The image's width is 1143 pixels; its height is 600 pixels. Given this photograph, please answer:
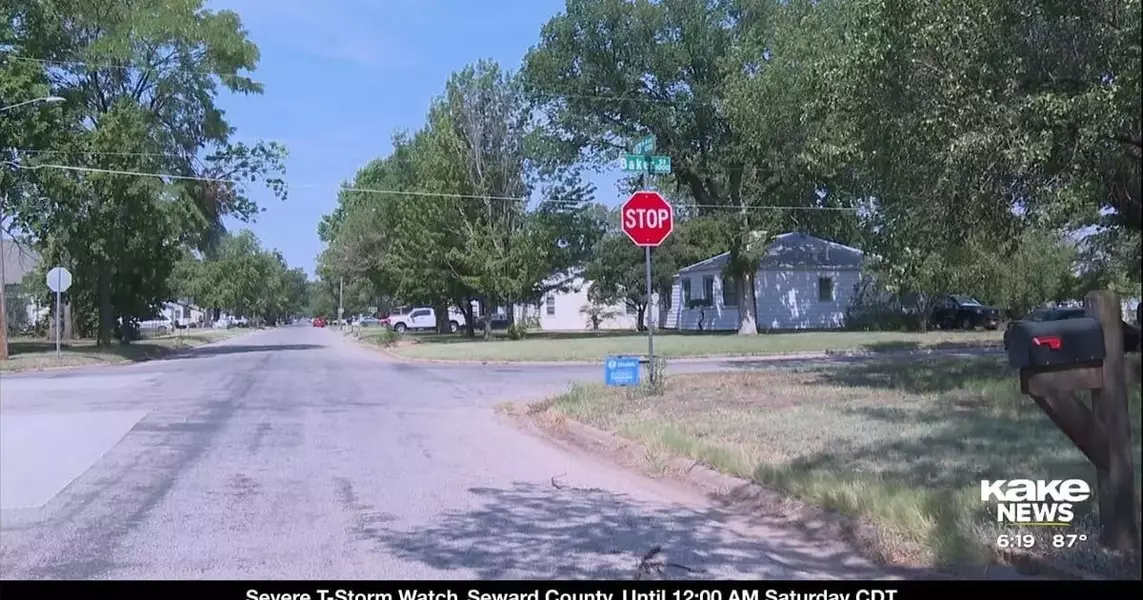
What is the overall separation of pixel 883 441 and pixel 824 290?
4009cm

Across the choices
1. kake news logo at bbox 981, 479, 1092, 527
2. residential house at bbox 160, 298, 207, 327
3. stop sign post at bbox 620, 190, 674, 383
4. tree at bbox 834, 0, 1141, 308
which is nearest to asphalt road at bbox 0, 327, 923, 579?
kake news logo at bbox 981, 479, 1092, 527

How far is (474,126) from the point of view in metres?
42.8

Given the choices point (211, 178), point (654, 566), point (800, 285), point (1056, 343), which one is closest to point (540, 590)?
point (654, 566)

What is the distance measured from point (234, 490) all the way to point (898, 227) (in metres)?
11.7

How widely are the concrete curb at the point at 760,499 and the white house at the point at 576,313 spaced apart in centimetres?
5278

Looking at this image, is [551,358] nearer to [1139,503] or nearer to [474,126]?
[474,126]

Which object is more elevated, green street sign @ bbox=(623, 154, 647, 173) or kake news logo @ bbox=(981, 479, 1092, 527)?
green street sign @ bbox=(623, 154, 647, 173)

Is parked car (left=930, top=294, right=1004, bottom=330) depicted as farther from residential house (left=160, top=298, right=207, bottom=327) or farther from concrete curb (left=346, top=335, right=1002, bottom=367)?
residential house (left=160, top=298, right=207, bottom=327)

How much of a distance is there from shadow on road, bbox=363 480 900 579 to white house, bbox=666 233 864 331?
40.5 meters

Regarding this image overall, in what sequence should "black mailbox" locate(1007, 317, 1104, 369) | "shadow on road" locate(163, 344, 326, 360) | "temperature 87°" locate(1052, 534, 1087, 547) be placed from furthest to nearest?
"shadow on road" locate(163, 344, 326, 360), "temperature 87°" locate(1052, 534, 1087, 547), "black mailbox" locate(1007, 317, 1104, 369)

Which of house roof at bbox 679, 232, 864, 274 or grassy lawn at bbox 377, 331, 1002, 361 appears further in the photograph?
house roof at bbox 679, 232, 864, 274

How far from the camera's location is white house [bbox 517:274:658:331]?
65.9m

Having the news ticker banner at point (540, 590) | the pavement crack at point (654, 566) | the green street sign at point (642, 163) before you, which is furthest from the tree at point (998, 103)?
the pavement crack at point (654, 566)

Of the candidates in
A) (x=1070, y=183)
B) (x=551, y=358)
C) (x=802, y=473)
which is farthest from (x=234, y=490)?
(x=551, y=358)
